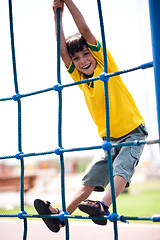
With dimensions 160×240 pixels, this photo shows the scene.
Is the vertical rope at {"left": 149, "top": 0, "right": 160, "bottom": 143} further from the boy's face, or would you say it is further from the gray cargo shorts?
the boy's face

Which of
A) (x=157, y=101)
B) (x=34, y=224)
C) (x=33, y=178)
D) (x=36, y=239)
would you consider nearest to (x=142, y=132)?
(x=157, y=101)

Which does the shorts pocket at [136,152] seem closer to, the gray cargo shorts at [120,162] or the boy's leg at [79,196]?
the gray cargo shorts at [120,162]

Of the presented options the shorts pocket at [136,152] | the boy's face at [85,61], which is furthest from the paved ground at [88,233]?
the boy's face at [85,61]

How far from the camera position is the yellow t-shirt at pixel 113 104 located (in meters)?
1.58

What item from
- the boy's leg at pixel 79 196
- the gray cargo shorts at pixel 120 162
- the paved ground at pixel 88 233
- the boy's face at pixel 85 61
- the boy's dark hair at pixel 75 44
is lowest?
the paved ground at pixel 88 233

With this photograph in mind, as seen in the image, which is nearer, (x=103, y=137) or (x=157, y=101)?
(x=157, y=101)

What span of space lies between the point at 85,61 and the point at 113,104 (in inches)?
10.1

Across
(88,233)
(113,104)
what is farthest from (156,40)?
(88,233)

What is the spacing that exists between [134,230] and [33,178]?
389cm

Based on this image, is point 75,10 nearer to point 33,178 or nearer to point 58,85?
point 58,85

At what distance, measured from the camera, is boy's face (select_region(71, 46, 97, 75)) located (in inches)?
64.9

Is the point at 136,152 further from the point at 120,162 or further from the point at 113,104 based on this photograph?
the point at 113,104

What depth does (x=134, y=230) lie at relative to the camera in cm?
267

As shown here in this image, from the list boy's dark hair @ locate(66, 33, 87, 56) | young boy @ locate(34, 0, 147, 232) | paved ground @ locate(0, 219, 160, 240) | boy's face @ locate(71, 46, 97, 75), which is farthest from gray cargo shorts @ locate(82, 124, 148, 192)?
paved ground @ locate(0, 219, 160, 240)
